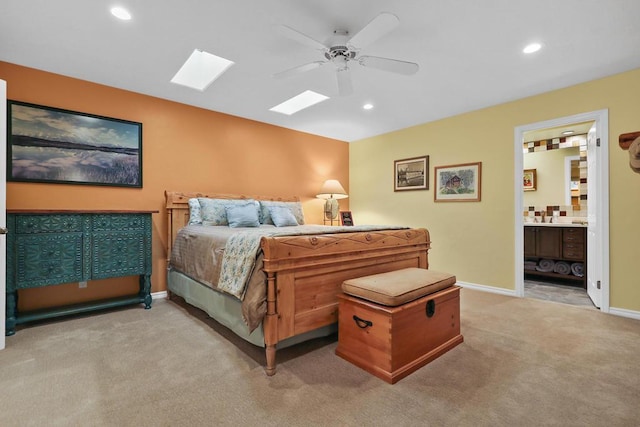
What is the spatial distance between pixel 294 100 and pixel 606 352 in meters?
3.91

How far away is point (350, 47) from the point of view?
91.7 inches

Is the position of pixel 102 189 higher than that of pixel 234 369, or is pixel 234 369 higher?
pixel 102 189

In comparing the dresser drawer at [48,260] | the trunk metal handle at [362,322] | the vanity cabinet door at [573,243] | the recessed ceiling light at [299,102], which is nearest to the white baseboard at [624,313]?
the vanity cabinet door at [573,243]

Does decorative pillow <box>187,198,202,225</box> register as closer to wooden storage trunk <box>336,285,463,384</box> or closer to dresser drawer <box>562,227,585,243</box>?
wooden storage trunk <box>336,285,463,384</box>

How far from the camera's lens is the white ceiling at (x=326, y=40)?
206 centimetres

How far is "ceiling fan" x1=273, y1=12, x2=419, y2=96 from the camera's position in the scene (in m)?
1.90

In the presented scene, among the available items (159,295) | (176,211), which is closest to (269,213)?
(176,211)

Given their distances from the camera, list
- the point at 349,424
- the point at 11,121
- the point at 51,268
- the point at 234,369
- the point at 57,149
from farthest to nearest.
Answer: the point at 57,149, the point at 11,121, the point at 51,268, the point at 234,369, the point at 349,424

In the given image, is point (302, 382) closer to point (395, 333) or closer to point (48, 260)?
point (395, 333)

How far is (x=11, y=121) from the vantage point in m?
2.82

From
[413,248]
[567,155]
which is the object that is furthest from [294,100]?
[567,155]

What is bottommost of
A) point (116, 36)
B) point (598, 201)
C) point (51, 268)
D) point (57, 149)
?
point (51, 268)

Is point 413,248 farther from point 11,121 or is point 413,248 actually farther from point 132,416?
point 11,121

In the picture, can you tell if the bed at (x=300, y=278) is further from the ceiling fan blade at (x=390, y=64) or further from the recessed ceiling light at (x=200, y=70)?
the recessed ceiling light at (x=200, y=70)
